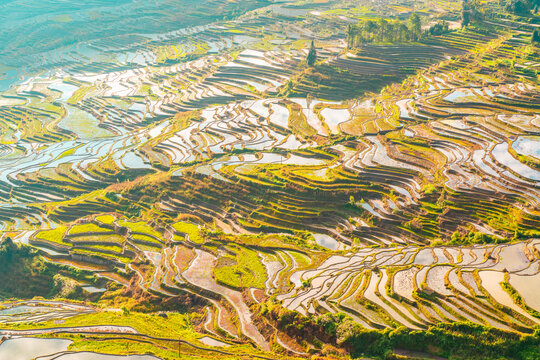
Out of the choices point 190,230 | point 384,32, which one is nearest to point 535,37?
point 384,32

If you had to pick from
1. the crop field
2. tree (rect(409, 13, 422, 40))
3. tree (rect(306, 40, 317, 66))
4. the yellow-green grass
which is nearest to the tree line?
tree (rect(409, 13, 422, 40))

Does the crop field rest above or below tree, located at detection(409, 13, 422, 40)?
below

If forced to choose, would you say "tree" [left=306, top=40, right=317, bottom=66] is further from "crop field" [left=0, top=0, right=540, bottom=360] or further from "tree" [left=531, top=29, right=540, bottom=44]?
"tree" [left=531, top=29, right=540, bottom=44]

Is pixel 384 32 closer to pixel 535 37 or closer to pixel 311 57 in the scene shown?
pixel 311 57

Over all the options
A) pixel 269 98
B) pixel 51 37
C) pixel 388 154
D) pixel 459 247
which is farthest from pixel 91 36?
pixel 459 247

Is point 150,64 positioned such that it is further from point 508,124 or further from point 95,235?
point 508,124

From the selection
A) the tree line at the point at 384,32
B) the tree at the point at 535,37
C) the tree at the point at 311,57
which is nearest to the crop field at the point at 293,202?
the tree at the point at 535,37

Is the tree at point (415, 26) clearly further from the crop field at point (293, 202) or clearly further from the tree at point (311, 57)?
the tree at point (311, 57)
